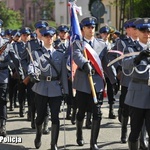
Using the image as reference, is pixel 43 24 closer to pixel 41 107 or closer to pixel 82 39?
pixel 82 39

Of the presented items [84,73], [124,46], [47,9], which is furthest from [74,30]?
[47,9]

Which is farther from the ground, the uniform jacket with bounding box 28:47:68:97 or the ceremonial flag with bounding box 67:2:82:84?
the ceremonial flag with bounding box 67:2:82:84

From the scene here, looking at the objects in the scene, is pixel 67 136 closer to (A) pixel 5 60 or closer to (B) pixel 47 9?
(A) pixel 5 60

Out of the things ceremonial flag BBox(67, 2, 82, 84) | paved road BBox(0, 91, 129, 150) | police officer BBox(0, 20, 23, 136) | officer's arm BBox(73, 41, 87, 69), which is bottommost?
paved road BBox(0, 91, 129, 150)

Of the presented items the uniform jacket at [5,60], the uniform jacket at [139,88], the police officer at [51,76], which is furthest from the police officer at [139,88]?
the uniform jacket at [5,60]

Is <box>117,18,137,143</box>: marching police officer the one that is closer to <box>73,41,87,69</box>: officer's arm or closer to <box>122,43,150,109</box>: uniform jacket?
<box>73,41,87,69</box>: officer's arm

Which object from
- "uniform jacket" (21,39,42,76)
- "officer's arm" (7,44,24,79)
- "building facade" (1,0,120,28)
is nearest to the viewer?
"officer's arm" (7,44,24,79)

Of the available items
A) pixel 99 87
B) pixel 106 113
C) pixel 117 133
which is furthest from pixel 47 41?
pixel 106 113

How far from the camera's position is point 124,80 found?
809cm

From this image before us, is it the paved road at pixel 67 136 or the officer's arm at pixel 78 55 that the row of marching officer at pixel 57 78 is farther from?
the paved road at pixel 67 136

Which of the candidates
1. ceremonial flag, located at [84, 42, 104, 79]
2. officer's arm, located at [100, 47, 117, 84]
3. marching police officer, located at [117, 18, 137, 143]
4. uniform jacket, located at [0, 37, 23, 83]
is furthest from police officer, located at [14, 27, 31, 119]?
ceremonial flag, located at [84, 42, 104, 79]

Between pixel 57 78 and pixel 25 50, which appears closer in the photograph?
pixel 57 78

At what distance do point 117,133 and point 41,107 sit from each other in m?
2.02

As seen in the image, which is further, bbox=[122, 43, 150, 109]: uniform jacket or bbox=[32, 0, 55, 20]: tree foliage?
bbox=[32, 0, 55, 20]: tree foliage
